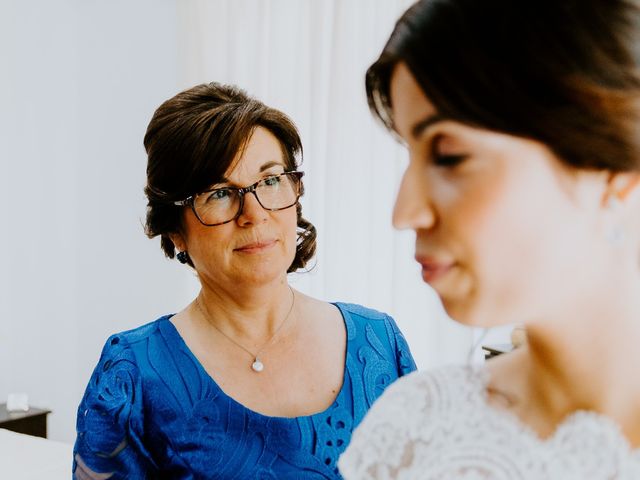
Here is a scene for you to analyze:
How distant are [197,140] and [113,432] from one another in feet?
1.91

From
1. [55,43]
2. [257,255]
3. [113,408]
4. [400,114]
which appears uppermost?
[55,43]

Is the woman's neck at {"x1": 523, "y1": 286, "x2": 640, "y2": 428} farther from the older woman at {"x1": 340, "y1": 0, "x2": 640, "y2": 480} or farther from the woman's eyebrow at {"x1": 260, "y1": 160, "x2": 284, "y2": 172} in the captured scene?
the woman's eyebrow at {"x1": 260, "y1": 160, "x2": 284, "y2": 172}

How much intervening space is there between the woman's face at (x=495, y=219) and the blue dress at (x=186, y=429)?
0.70 meters

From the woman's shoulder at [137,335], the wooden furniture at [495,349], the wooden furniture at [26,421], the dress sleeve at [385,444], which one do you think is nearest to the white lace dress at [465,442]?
the dress sleeve at [385,444]

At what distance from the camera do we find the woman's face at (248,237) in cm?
129

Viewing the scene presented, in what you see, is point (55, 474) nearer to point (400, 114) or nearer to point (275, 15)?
point (400, 114)

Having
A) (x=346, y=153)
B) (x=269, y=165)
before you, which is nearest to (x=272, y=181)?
(x=269, y=165)

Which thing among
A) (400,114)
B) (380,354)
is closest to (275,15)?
(380,354)

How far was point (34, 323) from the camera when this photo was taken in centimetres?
364

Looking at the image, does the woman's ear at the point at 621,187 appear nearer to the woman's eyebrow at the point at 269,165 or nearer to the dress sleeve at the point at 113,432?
the woman's eyebrow at the point at 269,165

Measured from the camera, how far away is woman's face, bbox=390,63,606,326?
60cm

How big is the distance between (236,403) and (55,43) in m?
3.20

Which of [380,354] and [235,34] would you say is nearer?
[380,354]

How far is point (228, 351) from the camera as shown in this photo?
1.37 meters
